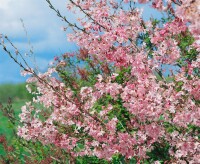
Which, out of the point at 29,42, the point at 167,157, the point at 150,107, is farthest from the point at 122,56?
the point at 29,42

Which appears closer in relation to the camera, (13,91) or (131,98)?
(131,98)

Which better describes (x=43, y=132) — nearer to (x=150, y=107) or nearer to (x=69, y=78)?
(x=69, y=78)

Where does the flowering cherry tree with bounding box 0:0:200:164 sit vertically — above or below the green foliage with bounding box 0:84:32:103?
below

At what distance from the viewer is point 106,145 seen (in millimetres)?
5980

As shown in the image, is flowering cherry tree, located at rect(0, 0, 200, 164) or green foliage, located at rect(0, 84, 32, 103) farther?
green foliage, located at rect(0, 84, 32, 103)

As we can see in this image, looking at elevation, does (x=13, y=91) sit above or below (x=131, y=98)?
above

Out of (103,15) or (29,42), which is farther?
(29,42)

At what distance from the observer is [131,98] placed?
5562mm

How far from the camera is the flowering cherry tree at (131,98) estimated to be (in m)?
5.59

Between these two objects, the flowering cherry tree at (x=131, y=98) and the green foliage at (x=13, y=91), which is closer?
the flowering cherry tree at (x=131, y=98)

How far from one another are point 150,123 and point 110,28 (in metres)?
1.44

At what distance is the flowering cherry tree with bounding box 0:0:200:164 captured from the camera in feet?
18.4

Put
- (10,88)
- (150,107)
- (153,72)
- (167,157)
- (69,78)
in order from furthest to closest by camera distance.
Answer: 1. (10,88)
2. (69,78)
3. (167,157)
4. (153,72)
5. (150,107)

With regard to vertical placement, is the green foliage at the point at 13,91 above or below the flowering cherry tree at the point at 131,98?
above
